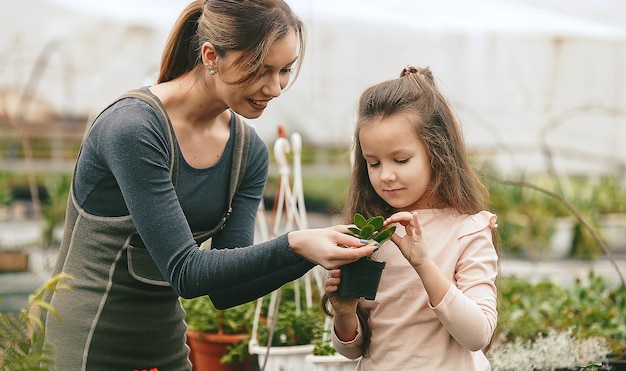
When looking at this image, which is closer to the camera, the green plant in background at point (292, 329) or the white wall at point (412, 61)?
the green plant in background at point (292, 329)

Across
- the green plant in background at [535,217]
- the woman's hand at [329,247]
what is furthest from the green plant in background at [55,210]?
the woman's hand at [329,247]

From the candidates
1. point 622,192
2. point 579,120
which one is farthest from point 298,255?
point 579,120

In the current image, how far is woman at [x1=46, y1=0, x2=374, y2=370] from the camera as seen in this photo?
1879 mm

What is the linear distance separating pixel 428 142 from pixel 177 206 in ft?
1.95

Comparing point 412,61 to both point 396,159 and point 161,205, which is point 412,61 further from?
point 161,205

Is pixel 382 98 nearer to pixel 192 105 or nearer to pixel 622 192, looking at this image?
pixel 192 105

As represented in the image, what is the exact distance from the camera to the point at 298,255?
183 cm

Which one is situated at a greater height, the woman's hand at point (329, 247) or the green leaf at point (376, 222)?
the green leaf at point (376, 222)

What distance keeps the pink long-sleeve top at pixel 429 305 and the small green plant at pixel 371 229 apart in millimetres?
195

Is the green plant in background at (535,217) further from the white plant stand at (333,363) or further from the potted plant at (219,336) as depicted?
the white plant stand at (333,363)

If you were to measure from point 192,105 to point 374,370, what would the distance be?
0.76 metres

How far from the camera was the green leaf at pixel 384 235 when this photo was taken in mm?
1803

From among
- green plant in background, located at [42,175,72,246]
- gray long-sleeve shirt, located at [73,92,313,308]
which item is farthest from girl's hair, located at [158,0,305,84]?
green plant in background, located at [42,175,72,246]

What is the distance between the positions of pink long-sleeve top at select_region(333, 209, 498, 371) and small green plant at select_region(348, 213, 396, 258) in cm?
20
